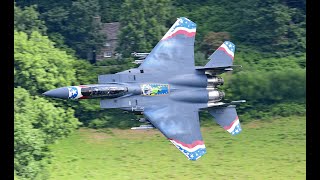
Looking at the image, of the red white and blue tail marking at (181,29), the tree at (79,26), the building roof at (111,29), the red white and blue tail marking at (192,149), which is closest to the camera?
the red white and blue tail marking at (192,149)

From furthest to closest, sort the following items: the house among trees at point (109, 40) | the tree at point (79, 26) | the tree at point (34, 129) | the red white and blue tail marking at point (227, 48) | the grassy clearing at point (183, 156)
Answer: the tree at point (79, 26), the house among trees at point (109, 40), the grassy clearing at point (183, 156), the tree at point (34, 129), the red white and blue tail marking at point (227, 48)

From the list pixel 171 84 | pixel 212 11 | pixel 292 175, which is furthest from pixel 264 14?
pixel 171 84

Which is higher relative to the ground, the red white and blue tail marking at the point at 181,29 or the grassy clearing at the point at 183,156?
the red white and blue tail marking at the point at 181,29

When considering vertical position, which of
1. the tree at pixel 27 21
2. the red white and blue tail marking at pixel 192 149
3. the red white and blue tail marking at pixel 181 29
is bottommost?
the red white and blue tail marking at pixel 192 149

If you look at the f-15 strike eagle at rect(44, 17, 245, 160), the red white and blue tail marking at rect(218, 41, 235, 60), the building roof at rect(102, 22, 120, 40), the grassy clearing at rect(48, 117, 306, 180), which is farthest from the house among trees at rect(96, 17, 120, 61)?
the red white and blue tail marking at rect(218, 41, 235, 60)

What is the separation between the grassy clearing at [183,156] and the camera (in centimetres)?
5400

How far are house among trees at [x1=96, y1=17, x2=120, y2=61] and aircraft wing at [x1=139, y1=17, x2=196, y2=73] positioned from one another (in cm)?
1261

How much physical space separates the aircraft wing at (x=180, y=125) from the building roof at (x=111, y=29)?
15626 millimetres

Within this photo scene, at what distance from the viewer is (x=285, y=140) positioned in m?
56.2

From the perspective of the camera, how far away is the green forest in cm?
5219

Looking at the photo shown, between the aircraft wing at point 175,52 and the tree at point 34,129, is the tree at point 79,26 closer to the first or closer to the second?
the tree at point 34,129

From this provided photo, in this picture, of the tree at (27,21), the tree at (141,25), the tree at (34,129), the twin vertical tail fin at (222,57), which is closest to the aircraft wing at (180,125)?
the twin vertical tail fin at (222,57)

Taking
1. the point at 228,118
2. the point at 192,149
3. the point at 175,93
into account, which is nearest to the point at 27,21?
the point at 175,93

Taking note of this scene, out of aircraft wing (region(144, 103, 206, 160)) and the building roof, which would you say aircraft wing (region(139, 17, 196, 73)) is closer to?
aircraft wing (region(144, 103, 206, 160))
